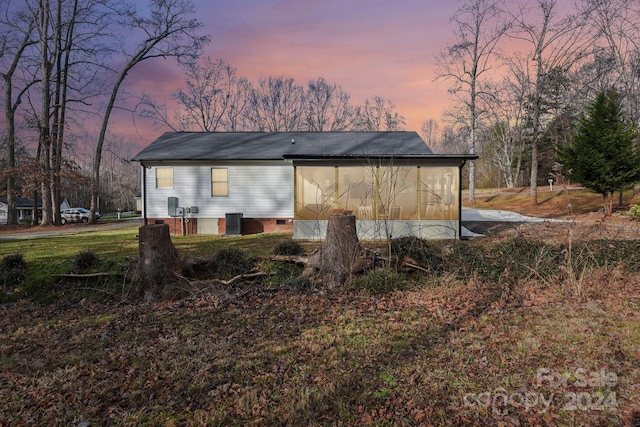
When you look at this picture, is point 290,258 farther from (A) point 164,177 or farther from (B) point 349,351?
(A) point 164,177

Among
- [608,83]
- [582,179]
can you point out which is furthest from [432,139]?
[582,179]

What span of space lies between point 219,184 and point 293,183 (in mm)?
3614

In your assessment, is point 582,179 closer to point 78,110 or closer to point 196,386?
point 196,386

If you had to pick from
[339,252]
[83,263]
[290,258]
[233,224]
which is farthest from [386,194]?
[83,263]

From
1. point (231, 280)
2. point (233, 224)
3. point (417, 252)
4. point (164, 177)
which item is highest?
point (164, 177)

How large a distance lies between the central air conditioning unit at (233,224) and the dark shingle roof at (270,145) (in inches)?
95.7

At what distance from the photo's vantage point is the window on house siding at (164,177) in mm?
14500

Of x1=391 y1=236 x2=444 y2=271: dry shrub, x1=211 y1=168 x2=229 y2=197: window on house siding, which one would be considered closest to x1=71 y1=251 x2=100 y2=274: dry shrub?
x1=391 y1=236 x2=444 y2=271: dry shrub

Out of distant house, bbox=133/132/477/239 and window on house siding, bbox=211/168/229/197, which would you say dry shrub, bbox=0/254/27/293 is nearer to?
distant house, bbox=133/132/477/239

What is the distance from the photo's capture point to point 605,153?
15.0m

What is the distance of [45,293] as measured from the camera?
240 inches

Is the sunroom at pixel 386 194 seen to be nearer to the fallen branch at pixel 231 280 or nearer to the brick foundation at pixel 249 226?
the brick foundation at pixel 249 226

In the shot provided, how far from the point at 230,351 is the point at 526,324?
3362mm

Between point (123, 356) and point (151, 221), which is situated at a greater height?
Answer: point (151, 221)
